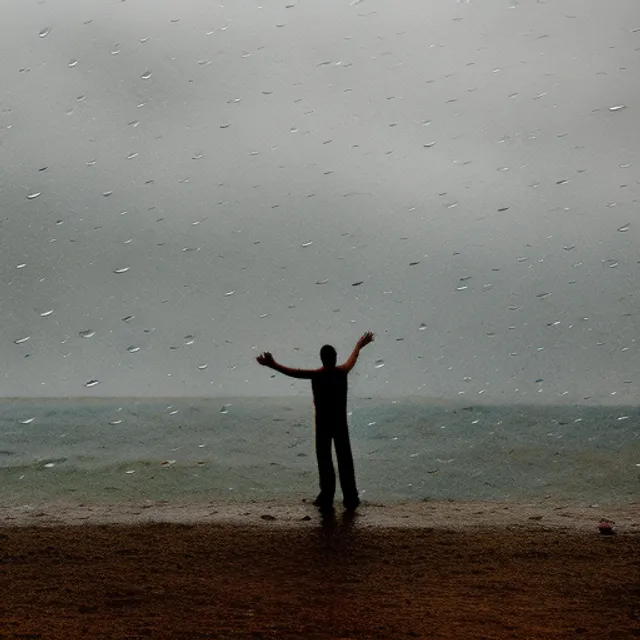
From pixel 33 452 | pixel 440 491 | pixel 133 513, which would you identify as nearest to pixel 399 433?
pixel 33 452

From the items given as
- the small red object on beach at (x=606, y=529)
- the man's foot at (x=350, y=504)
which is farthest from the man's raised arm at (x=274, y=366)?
the small red object on beach at (x=606, y=529)

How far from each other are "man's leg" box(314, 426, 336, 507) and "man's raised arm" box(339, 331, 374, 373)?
897mm

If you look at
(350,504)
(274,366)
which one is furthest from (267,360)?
(350,504)

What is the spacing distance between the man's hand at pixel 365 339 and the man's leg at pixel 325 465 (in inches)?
48.4

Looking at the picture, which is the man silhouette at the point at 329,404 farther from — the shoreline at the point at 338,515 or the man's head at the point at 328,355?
the shoreline at the point at 338,515

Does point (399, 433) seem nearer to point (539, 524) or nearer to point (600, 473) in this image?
point (600, 473)

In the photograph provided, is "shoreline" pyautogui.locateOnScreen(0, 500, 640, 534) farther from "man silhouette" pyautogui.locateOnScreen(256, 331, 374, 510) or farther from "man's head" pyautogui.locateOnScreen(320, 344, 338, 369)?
"man's head" pyautogui.locateOnScreen(320, 344, 338, 369)

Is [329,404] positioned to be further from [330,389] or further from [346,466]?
[346,466]

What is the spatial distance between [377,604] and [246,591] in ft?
3.57

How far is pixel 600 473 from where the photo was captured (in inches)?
896

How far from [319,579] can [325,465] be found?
128 inches

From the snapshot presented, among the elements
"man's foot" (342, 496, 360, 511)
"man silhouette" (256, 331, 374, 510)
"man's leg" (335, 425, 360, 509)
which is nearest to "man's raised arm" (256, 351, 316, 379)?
"man silhouette" (256, 331, 374, 510)

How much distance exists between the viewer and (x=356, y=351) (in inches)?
348

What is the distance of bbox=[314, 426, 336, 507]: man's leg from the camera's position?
9.13m
